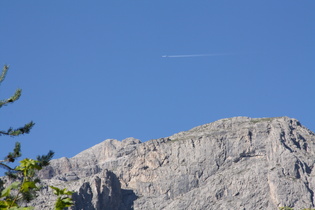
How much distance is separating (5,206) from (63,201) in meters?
0.86

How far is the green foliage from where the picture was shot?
1015cm

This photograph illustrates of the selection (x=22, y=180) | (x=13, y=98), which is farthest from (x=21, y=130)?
(x=22, y=180)

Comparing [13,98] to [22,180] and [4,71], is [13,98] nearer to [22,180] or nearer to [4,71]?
[4,71]

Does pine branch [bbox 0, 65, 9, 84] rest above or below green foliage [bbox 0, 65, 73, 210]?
above

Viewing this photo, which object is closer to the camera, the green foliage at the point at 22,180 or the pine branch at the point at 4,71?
the green foliage at the point at 22,180

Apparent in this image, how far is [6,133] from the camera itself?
2152 cm

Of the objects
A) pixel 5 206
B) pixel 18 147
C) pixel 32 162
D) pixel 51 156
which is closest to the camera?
pixel 5 206

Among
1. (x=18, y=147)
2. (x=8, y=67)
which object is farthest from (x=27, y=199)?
(x=8, y=67)

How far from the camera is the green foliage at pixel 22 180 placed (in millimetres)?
10148

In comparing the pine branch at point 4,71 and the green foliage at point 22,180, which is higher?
the pine branch at point 4,71

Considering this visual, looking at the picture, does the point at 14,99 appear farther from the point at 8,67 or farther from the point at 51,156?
the point at 51,156

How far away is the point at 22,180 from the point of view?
11.5 metres

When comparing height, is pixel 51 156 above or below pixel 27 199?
above

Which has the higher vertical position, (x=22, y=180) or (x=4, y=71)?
(x=4, y=71)
